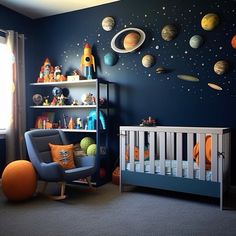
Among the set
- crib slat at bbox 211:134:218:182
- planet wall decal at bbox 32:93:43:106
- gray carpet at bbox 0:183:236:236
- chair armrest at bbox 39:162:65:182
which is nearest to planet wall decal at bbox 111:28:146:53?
planet wall decal at bbox 32:93:43:106

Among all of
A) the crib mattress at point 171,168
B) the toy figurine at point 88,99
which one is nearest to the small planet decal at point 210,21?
the crib mattress at point 171,168

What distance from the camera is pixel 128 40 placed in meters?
3.62

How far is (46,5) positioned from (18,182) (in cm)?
251

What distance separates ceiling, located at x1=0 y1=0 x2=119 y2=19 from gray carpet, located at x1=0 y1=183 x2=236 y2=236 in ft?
8.51

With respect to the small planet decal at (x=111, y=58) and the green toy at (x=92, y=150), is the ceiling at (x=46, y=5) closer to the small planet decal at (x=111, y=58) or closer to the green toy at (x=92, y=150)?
the small planet decal at (x=111, y=58)

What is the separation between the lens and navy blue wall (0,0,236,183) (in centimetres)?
320

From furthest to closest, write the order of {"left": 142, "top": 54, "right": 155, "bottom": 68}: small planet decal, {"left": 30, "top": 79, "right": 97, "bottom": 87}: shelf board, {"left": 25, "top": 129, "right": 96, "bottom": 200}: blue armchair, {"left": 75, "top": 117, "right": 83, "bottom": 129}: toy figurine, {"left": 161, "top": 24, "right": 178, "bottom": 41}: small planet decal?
1. {"left": 75, "top": 117, "right": 83, "bottom": 129}: toy figurine
2. {"left": 30, "top": 79, "right": 97, "bottom": 87}: shelf board
3. {"left": 142, "top": 54, "right": 155, "bottom": 68}: small planet decal
4. {"left": 161, "top": 24, "right": 178, "bottom": 41}: small planet decal
5. {"left": 25, "top": 129, "right": 96, "bottom": 200}: blue armchair

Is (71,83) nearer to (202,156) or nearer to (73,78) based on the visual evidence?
(73,78)

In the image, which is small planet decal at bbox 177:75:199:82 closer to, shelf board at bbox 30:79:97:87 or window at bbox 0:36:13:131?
shelf board at bbox 30:79:97:87

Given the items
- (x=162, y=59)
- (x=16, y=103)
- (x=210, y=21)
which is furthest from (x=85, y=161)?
(x=210, y=21)

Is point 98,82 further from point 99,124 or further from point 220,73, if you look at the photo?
point 220,73

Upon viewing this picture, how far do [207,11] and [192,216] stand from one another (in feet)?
7.80

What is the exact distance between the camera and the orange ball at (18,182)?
9.24 feet

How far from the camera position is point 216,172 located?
2.70 metres
